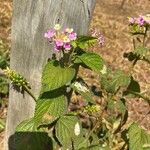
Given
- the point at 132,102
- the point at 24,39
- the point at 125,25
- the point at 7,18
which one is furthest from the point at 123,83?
the point at 125,25

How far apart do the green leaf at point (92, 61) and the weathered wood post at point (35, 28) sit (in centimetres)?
20

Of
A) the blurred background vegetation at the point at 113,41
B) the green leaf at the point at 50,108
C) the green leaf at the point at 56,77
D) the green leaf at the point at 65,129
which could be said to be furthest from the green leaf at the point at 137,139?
the blurred background vegetation at the point at 113,41

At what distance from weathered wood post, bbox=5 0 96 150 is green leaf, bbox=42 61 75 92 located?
26 cm

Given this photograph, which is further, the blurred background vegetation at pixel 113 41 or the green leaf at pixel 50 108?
the blurred background vegetation at pixel 113 41

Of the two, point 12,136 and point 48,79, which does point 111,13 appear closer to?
point 12,136

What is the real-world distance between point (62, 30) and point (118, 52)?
9.94 feet

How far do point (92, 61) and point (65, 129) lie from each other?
1.20 feet

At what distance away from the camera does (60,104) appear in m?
1.95

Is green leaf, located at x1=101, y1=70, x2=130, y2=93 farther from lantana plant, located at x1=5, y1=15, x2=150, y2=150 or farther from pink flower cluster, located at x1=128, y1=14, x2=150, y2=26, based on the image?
pink flower cluster, located at x1=128, y1=14, x2=150, y2=26

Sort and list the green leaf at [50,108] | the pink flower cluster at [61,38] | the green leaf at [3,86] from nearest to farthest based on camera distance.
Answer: the pink flower cluster at [61,38] → the green leaf at [50,108] → the green leaf at [3,86]

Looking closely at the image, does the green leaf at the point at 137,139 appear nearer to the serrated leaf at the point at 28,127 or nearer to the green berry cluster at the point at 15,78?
the serrated leaf at the point at 28,127

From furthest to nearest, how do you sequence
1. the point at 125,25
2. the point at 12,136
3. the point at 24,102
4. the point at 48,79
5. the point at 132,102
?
the point at 125,25, the point at 132,102, the point at 12,136, the point at 24,102, the point at 48,79

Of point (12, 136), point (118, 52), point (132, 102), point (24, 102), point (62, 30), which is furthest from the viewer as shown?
point (118, 52)

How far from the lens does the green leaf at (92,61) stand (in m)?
1.85
